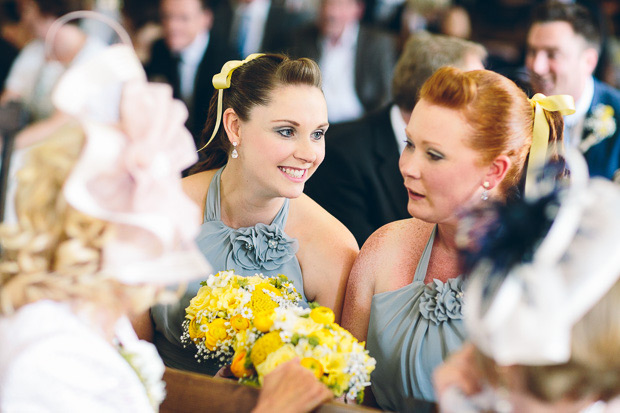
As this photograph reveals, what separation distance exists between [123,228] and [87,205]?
10 cm

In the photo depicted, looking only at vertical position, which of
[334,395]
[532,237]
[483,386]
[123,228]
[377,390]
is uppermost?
[532,237]

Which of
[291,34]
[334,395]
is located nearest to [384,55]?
[291,34]

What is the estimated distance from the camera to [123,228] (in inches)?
52.8

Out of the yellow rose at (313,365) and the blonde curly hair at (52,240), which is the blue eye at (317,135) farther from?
the blonde curly hair at (52,240)

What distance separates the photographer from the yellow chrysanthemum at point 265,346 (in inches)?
72.1

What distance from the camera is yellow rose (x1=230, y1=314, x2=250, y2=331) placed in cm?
202

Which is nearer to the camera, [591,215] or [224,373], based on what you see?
[591,215]

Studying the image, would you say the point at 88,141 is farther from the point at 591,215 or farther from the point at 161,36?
the point at 161,36

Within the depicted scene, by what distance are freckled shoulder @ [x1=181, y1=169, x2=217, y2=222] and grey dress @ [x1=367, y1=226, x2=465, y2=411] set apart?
33.0 inches

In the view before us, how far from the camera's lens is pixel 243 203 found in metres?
2.62

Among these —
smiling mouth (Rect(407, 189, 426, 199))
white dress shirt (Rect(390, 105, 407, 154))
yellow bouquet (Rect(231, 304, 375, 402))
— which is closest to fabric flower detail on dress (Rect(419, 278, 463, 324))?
smiling mouth (Rect(407, 189, 426, 199))

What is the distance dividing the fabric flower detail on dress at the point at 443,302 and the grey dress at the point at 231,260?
529mm

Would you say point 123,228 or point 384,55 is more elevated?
point 123,228

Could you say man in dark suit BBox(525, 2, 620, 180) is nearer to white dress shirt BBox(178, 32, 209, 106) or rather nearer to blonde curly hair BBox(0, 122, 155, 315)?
white dress shirt BBox(178, 32, 209, 106)
